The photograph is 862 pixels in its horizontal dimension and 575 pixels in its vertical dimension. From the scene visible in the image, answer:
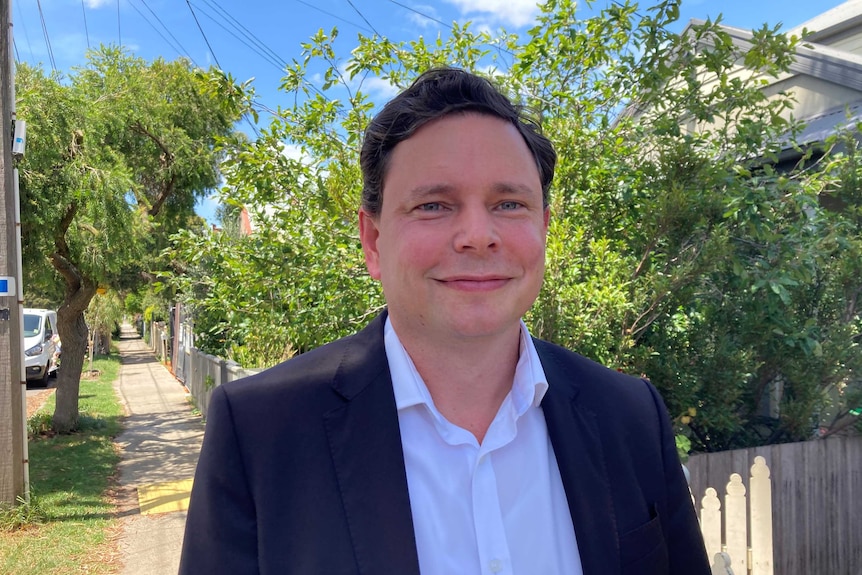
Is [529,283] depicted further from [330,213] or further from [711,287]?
[711,287]

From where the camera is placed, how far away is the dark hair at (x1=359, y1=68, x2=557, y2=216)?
1456mm

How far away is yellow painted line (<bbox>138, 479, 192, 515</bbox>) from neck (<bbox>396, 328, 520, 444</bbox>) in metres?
5.77

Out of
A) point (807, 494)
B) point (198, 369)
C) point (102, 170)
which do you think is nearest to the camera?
point (807, 494)

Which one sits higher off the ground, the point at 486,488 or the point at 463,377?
the point at 463,377

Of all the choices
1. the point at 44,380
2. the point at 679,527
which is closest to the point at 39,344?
the point at 44,380

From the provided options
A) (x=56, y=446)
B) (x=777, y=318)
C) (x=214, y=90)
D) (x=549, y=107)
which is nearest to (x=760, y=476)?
(x=777, y=318)

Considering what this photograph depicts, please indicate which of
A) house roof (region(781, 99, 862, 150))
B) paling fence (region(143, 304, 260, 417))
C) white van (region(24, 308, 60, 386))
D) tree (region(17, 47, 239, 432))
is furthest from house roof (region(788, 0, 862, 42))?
white van (region(24, 308, 60, 386))

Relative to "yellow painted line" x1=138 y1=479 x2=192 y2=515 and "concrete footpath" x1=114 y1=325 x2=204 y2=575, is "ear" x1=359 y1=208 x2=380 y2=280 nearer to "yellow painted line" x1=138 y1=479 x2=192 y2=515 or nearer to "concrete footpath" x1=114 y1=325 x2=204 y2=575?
"concrete footpath" x1=114 y1=325 x2=204 y2=575

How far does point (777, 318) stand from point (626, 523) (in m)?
3.35

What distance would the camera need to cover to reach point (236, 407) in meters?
1.35

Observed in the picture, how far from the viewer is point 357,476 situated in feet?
4.23

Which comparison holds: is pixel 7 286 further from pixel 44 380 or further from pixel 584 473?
pixel 44 380

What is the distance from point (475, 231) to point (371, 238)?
35 cm

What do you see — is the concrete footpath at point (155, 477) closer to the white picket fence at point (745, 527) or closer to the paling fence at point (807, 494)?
the white picket fence at point (745, 527)
